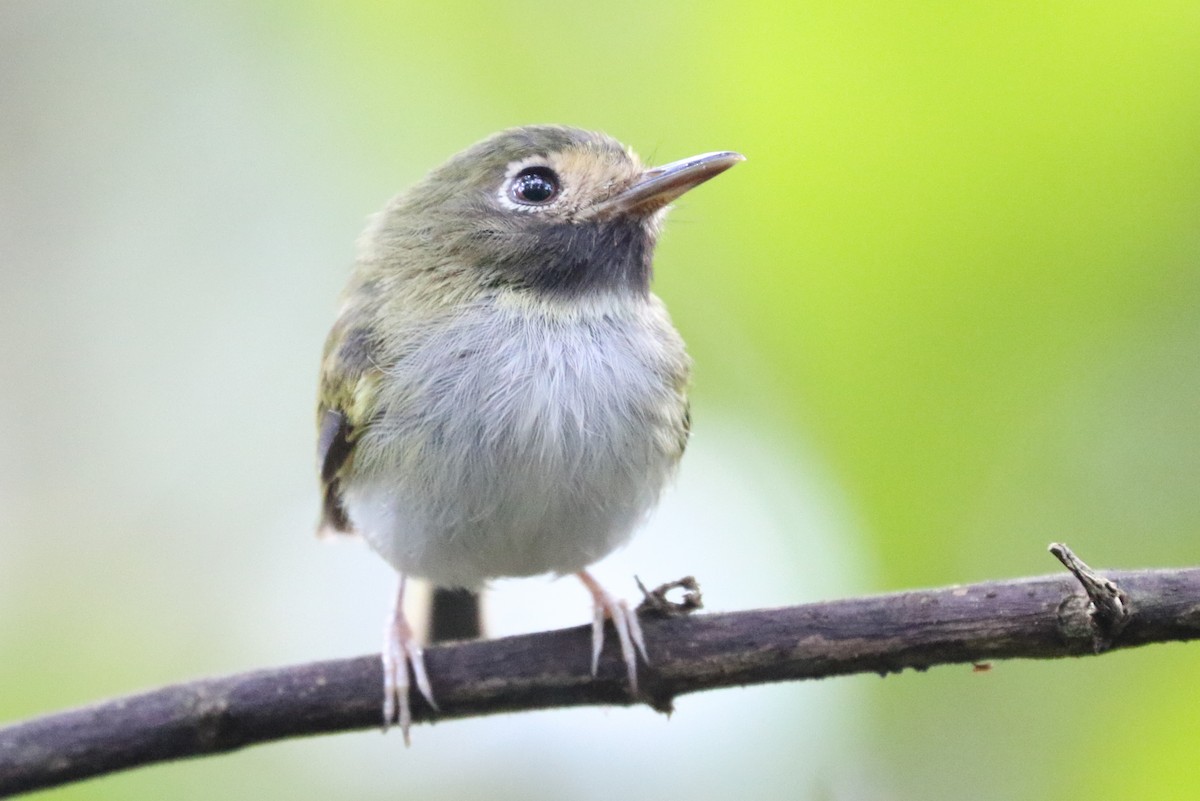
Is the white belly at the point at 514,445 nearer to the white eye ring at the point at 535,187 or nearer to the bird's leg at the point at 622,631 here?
the bird's leg at the point at 622,631

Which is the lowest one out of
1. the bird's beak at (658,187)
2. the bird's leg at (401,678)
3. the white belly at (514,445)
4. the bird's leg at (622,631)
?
the bird's leg at (401,678)

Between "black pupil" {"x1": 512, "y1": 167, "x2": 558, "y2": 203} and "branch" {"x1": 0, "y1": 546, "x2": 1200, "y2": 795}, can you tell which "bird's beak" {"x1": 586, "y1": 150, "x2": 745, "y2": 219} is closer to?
"black pupil" {"x1": 512, "y1": 167, "x2": 558, "y2": 203}

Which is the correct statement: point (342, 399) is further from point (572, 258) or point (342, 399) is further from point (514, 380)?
point (572, 258)

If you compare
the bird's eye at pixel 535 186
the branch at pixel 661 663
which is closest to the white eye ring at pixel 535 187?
the bird's eye at pixel 535 186

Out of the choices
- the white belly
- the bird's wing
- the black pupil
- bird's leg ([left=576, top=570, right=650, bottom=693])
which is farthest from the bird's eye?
bird's leg ([left=576, top=570, right=650, bottom=693])

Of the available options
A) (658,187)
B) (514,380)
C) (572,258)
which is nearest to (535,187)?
(572,258)

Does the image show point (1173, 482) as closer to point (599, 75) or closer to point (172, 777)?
point (599, 75)

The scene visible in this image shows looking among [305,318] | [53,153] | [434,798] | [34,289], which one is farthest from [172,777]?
[53,153]
